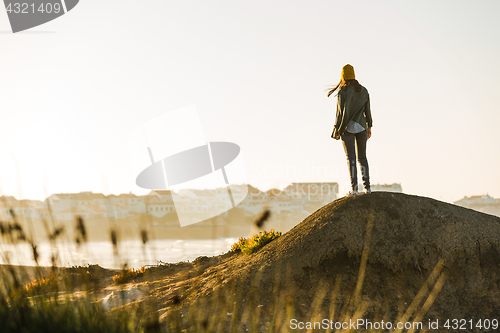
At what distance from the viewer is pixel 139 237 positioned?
453cm

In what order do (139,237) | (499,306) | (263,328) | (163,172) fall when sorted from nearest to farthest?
(139,237) → (263,328) → (499,306) → (163,172)

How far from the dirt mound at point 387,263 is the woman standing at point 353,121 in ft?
2.83

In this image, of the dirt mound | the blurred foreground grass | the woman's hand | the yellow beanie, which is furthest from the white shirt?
the blurred foreground grass

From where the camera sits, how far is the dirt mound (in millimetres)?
7398

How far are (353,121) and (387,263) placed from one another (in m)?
3.38

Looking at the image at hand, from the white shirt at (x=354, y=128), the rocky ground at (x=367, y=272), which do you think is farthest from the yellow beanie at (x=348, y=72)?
the rocky ground at (x=367, y=272)

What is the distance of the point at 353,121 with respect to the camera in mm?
9250

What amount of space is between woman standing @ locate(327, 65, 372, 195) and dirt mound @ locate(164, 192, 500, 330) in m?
0.86

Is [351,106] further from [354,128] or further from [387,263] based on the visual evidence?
[387,263]

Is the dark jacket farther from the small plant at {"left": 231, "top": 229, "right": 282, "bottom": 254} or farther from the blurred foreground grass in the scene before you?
the small plant at {"left": 231, "top": 229, "right": 282, "bottom": 254}

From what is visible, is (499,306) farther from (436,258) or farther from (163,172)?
(163,172)

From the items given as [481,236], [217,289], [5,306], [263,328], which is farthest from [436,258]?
[5,306]

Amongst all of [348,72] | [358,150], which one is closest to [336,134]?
[358,150]

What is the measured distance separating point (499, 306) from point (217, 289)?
217 inches
